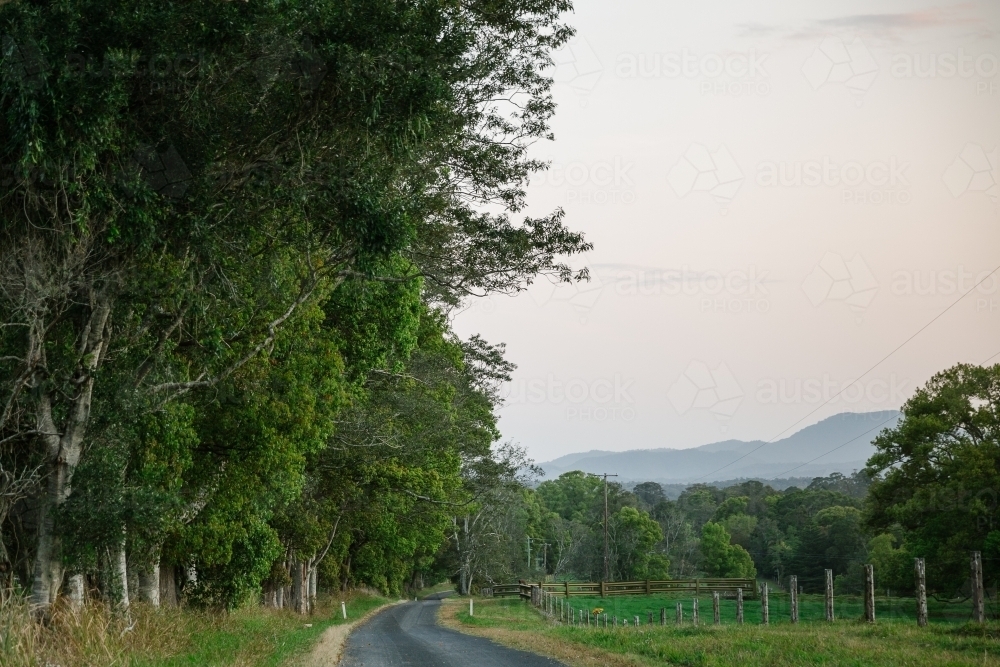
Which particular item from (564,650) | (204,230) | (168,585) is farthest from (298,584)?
(204,230)

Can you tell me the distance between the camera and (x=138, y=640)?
14094 millimetres

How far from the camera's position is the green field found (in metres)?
Result: 40.9

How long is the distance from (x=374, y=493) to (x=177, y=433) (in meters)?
16.8

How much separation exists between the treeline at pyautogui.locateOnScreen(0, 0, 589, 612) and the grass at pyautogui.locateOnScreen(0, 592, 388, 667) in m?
0.77

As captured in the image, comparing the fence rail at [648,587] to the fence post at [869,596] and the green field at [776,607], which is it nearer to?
the green field at [776,607]

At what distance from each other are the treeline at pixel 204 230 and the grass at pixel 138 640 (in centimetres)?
77

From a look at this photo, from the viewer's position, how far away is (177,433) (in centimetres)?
1627

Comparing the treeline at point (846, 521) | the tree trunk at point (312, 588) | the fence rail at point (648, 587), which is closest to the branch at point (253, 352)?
the tree trunk at point (312, 588)

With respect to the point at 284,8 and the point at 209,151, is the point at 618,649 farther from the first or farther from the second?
the point at 284,8

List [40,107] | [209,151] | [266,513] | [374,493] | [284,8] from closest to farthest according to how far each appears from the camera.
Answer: [40,107] < [284,8] < [209,151] < [266,513] < [374,493]

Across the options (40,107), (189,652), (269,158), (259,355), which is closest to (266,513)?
(259,355)

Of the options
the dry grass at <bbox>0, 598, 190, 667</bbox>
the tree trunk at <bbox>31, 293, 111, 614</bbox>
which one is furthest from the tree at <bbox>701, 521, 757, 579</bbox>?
the tree trunk at <bbox>31, 293, 111, 614</bbox>

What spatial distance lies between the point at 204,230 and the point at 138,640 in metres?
6.12

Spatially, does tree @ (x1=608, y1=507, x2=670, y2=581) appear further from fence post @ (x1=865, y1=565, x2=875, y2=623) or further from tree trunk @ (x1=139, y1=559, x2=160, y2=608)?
tree trunk @ (x1=139, y1=559, x2=160, y2=608)
